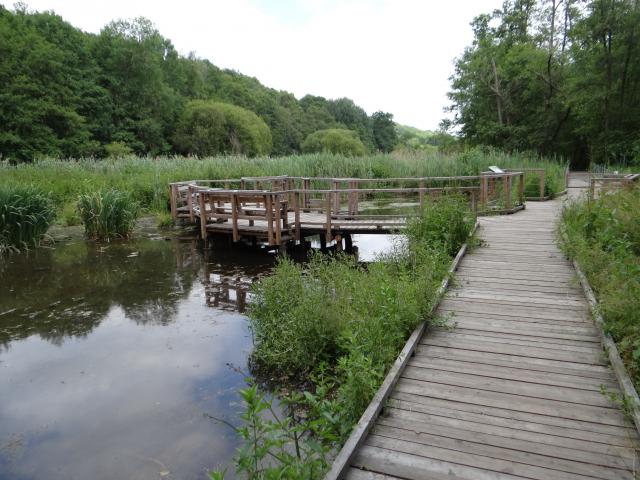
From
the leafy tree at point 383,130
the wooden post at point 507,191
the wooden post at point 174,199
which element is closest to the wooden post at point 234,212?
the wooden post at point 174,199

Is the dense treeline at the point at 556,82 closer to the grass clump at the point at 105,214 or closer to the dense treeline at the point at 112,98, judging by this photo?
the dense treeline at the point at 112,98

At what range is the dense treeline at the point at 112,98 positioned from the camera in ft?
122

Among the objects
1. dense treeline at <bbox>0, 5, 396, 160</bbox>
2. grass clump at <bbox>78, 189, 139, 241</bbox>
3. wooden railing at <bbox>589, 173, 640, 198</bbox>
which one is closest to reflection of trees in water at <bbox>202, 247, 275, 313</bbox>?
grass clump at <bbox>78, 189, 139, 241</bbox>

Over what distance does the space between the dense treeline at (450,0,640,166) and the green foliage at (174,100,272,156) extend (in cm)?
2855

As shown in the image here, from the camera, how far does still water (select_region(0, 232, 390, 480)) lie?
4035 mm

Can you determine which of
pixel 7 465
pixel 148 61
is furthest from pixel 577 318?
pixel 148 61

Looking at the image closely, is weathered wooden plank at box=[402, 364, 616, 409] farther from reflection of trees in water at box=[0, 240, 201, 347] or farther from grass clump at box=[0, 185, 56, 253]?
grass clump at box=[0, 185, 56, 253]

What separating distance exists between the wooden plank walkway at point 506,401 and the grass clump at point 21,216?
10.1m

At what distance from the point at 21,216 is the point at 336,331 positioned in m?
9.43

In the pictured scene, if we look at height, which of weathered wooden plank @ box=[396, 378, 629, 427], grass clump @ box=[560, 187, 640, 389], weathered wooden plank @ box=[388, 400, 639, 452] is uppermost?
grass clump @ box=[560, 187, 640, 389]

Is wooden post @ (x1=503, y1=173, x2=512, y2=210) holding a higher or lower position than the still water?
higher

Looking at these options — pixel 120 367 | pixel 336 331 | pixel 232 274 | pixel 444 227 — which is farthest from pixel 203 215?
pixel 336 331

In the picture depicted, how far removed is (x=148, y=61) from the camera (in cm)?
5119

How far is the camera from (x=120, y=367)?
565 cm
